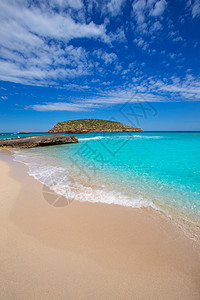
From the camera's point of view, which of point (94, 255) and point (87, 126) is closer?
point (94, 255)

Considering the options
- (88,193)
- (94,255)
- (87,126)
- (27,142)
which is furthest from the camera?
(87,126)

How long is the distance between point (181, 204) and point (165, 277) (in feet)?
7.68

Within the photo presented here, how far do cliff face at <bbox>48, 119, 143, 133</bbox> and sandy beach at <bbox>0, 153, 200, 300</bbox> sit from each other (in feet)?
287

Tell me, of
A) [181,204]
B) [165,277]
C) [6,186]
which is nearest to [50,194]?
[6,186]

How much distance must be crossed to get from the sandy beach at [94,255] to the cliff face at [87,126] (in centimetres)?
8736

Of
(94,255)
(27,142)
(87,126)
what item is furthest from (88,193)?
(87,126)

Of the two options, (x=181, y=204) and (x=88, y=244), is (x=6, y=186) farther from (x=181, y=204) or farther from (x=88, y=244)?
(x=181, y=204)

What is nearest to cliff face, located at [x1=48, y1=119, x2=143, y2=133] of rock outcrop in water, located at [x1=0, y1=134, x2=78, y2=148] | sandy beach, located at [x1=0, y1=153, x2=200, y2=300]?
rock outcrop in water, located at [x1=0, y1=134, x2=78, y2=148]

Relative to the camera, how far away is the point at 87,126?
313ft

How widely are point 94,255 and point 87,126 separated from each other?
95567 mm

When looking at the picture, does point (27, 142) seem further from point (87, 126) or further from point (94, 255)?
point (87, 126)

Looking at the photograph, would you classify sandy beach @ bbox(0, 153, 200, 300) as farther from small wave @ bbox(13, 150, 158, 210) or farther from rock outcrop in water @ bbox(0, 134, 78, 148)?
rock outcrop in water @ bbox(0, 134, 78, 148)

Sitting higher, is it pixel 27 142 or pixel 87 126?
pixel 27 142

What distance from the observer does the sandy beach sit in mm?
1631
